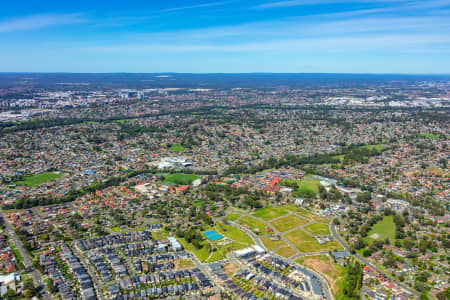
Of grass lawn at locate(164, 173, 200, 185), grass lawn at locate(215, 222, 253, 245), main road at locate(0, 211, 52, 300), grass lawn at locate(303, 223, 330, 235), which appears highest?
grass lawn at locate(164, 173, 200, 185)

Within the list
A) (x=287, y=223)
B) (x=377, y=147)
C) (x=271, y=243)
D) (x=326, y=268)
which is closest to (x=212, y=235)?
(x=271, y=243)

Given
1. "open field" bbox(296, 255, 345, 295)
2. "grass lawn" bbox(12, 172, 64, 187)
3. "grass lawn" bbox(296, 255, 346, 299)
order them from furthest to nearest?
1. "grass lawn" bbox(12, 172, 64, 187)
2. "open field" bbox(296, 255, 345, 295)
3. "grass lawn" bbox(296, 255, 346, 299)

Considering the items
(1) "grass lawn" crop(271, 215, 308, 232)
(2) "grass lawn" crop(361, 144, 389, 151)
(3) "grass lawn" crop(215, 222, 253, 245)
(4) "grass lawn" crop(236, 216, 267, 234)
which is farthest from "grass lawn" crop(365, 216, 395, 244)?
(2) "grass lawn" crop(361, 144, 389, 151)

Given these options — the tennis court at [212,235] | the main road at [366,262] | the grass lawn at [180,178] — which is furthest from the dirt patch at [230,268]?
the grass lawn at [180,178]

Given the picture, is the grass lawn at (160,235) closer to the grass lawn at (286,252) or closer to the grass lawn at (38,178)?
the grass lawn at (286,252)

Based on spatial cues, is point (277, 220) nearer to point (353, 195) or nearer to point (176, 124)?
point (353, 195)

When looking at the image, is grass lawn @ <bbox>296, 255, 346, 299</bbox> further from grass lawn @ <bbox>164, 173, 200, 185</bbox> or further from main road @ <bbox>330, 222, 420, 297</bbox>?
grass lawn @ <bbox>164, 173, 200, 185</bbox>

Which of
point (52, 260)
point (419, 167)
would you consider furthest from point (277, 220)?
point (419, 167)
